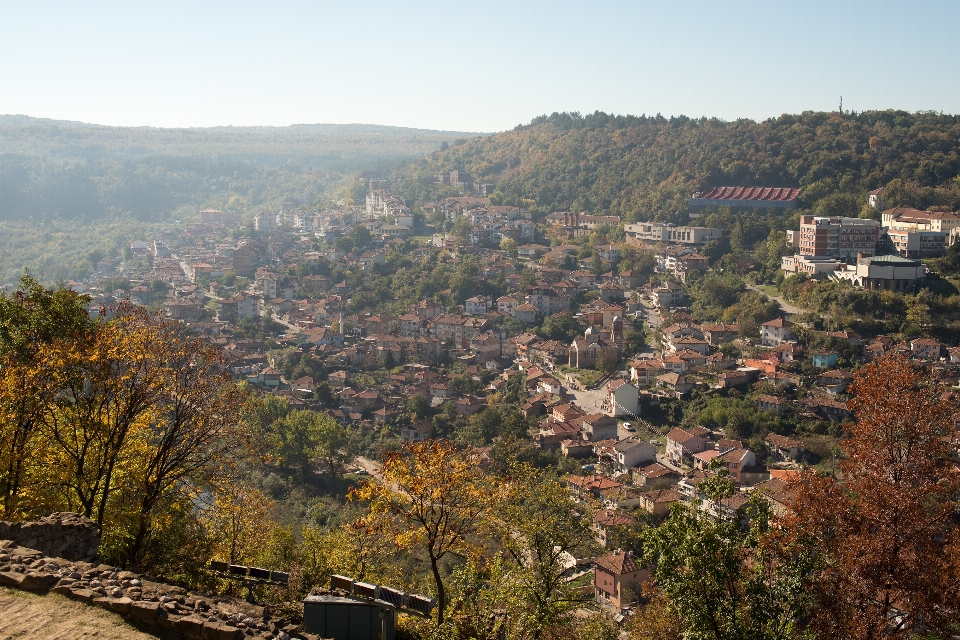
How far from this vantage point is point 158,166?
74.4 m

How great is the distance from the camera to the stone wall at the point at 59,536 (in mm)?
5715

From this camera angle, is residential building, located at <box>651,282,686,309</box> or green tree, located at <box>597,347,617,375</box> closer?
green tree, located at <box>597,347,617,375</box>

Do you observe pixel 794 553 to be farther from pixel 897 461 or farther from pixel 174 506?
pixel 174 506

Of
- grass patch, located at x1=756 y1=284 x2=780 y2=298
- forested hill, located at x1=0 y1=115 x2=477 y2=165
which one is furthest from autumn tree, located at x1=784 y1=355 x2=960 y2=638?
forested hill, located at x1=0 y1=115 x2=477 y2=165

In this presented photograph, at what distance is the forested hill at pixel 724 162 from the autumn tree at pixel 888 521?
30.3 m

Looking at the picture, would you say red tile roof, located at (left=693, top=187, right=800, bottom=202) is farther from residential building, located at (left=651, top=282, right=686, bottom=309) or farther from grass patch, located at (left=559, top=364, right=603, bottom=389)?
grass patch, located at (left=559, top=364, right=603, bottom=389)

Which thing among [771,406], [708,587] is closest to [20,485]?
[708,587]

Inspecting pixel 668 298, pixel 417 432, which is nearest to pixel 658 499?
pixel 417 432

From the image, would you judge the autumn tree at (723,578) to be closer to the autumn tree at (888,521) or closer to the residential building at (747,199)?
the autumn tree at (888,521)

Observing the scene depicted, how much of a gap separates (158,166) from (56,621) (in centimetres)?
7705

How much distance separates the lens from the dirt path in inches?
175

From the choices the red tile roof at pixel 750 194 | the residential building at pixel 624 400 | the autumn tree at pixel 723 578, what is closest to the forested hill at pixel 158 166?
the red tile roof at pixel 750 194

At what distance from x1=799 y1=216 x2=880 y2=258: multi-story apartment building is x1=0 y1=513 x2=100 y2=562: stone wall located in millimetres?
28803

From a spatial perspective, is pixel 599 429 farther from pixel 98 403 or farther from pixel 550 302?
pixel 98 403
